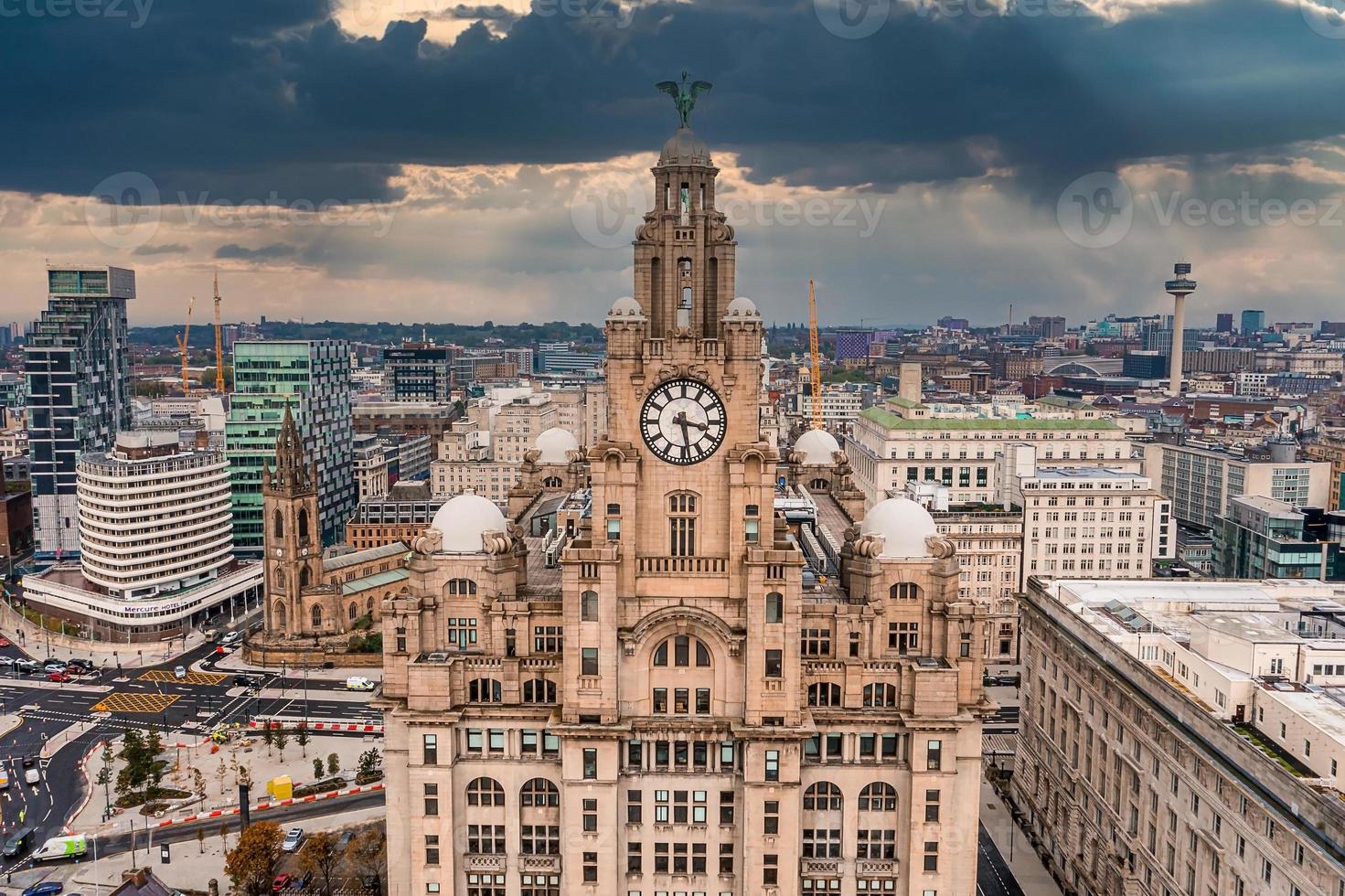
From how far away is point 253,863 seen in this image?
299 ft

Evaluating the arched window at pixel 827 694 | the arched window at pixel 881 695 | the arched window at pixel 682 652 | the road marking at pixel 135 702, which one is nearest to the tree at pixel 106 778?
the road marking at pixel 135 702

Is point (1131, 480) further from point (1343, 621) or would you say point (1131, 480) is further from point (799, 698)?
point (799, 698)

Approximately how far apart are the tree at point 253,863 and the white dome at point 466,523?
3556 cm

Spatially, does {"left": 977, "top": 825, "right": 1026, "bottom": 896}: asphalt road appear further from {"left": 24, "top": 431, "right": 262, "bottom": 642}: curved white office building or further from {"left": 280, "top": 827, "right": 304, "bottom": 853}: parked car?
{"left": 24, "top": 431, "right": 262, "bottom": 642}: curved white office building

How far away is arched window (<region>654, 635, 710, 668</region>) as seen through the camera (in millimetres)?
74625

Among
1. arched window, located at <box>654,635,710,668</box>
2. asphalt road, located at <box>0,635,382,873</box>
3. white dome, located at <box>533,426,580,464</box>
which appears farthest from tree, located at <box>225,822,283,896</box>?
white dome, located at <box>533,426,580,464</box>

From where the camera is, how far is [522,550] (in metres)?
80.4

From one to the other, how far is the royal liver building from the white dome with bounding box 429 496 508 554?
0.93ft

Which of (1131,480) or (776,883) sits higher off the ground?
(1131,480)

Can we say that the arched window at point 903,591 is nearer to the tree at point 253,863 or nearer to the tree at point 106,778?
the tree at point 253,863

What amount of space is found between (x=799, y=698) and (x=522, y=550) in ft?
77.5

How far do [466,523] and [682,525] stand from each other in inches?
662

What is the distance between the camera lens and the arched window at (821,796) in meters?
75.7

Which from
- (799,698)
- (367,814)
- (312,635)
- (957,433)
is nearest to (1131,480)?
(957,433)
